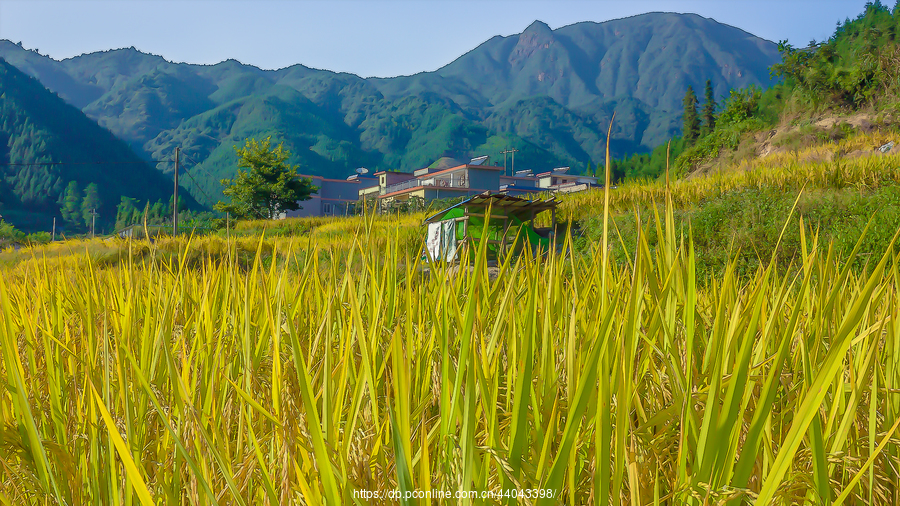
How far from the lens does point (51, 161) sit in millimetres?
102625

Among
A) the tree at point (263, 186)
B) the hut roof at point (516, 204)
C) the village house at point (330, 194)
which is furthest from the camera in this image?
the village house at point (330, 194)

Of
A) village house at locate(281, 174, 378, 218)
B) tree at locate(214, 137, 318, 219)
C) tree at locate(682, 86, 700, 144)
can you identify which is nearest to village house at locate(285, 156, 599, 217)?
village house at locate(281, 174, 378, 218)

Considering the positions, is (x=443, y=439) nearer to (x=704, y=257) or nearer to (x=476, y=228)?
(x=704, y=257)

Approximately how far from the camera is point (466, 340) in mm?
664

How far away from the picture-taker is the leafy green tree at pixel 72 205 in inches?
3647

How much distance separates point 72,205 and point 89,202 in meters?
2.71

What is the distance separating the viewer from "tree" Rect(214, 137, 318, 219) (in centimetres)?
3966

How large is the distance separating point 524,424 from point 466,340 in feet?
0.43

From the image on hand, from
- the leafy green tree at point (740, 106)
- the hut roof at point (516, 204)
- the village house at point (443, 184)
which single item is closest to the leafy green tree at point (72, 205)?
A: the village house at point (443, 184)

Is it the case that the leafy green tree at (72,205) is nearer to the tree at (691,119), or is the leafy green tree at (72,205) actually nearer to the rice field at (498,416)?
the tree at (691,119)

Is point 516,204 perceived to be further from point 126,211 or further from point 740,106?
point 126,211

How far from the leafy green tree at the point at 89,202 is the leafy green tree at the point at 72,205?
0.97 meters


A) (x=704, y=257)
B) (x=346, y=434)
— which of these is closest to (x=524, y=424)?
(x=346, y=434)

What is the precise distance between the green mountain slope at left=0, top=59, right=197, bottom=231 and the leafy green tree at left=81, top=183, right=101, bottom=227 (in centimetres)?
50
